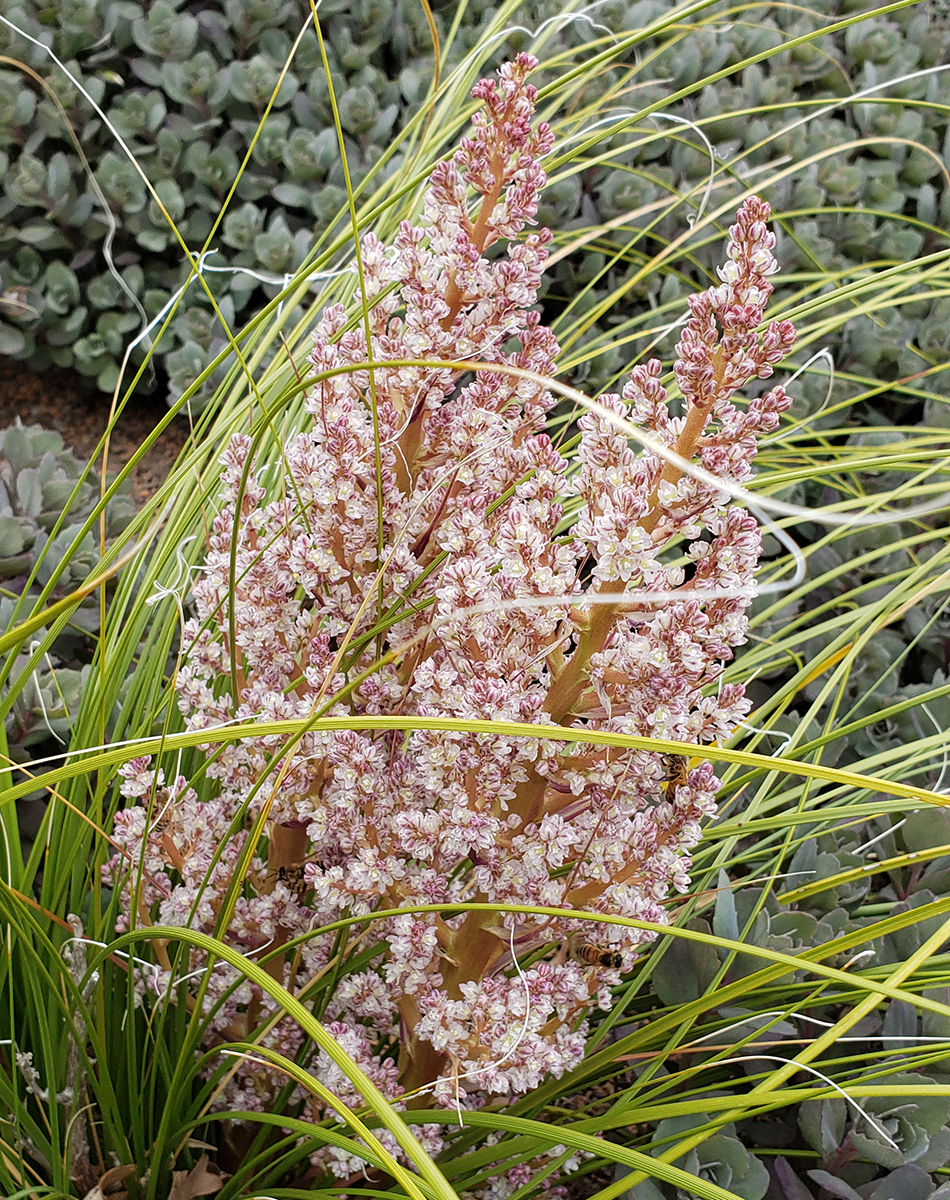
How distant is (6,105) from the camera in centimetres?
202

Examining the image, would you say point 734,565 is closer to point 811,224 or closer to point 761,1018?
point 761,1018

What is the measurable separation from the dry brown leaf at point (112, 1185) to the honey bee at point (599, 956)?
20.2 inches

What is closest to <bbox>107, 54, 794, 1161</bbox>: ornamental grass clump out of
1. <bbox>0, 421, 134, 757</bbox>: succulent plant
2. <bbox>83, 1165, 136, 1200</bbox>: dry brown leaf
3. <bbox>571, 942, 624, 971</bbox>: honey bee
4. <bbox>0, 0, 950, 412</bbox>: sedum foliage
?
<bbox>571, 942, 624, 971</bbox>: honey bee

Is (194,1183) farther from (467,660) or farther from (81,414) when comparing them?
(81,414)

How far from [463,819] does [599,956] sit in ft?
0.66

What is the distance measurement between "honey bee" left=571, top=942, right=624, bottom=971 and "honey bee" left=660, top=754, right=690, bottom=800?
5.7 inches

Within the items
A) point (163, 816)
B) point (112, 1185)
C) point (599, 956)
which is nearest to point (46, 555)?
point (163, 816)

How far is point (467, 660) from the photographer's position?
0.79 m

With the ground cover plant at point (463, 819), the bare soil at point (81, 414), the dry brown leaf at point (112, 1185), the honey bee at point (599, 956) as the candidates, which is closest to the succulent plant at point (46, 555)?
the ground cover plant at point (463, 819)

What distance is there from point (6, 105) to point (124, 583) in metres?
1.28

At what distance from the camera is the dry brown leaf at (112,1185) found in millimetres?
972

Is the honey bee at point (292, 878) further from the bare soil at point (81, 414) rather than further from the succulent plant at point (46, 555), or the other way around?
the bare soil at point (81, 414)

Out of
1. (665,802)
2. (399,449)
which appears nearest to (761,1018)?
(665,802)

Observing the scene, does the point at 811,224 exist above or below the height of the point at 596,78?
below
